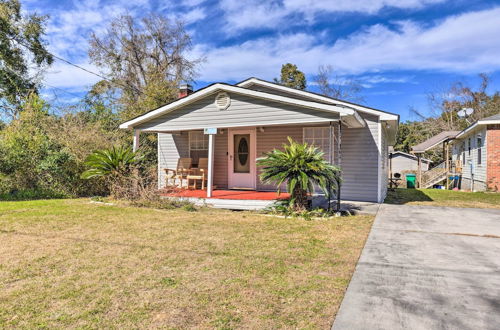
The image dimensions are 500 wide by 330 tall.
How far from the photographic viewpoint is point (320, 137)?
9.93 m

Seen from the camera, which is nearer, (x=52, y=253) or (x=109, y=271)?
(x=109, y=271)

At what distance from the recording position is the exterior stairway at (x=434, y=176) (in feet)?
65.0

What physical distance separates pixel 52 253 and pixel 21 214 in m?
3.80

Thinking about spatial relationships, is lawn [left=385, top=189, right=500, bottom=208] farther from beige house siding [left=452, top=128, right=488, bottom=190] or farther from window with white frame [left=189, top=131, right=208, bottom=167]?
window with white frame [left=189, top=131, right=208, bottom=167]

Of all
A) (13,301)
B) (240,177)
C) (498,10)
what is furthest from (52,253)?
(498,10)

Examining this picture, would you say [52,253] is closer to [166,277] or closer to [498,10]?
[166,277]

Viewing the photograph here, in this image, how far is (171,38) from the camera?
962 inches

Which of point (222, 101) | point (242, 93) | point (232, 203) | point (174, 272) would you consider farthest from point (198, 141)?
point (174, 272)

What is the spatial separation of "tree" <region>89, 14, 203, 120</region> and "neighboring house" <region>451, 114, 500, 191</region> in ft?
61.3

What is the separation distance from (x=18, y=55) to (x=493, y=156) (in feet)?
84.6

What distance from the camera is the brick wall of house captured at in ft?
44.9

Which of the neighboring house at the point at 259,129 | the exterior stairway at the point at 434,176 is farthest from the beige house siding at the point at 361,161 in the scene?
the exterior stairway at the point at 434,176

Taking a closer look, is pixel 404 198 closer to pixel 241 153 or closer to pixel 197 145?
pixel 241 153

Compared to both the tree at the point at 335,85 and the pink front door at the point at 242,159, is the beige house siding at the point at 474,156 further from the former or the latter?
the tree at the point at 335,85
